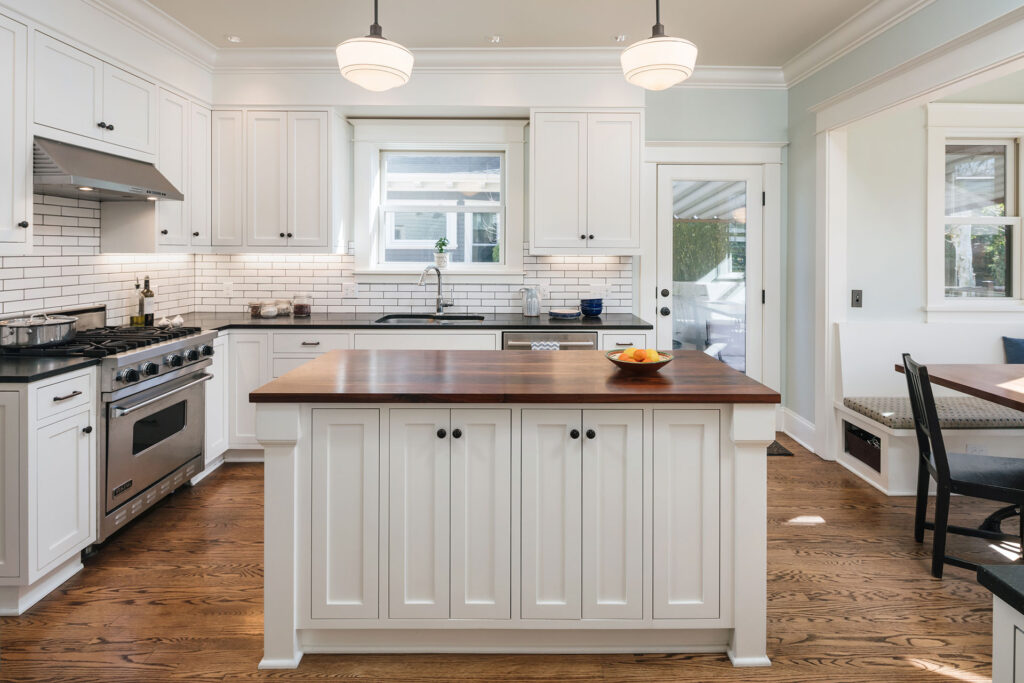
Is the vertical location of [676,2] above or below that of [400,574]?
above

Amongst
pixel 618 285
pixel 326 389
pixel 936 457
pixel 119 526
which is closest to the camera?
pixel 326 389

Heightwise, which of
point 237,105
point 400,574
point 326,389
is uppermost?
point 237,105

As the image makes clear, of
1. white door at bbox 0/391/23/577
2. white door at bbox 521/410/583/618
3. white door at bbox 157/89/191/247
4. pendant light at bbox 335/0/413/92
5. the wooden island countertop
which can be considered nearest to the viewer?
the wooden island countertop

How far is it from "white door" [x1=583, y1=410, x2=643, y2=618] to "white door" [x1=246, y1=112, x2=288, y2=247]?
3.39 meters

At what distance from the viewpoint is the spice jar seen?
16.5 ft

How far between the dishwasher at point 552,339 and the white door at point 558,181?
711 millimetres

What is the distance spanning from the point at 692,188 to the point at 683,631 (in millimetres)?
Result: 3829

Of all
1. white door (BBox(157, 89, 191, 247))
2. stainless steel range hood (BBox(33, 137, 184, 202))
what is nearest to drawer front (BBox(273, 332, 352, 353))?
white door (BBox(157, 89, 191, 247))

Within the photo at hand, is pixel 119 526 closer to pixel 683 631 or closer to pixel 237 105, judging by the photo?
pixel 683 631

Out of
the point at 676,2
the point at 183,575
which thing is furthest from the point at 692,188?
the point at 183,575

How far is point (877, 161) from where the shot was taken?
4648 millimetres

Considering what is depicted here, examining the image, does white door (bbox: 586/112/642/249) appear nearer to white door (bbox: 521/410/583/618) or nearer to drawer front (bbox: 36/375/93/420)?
white door (bbox: 521/410/583/618)

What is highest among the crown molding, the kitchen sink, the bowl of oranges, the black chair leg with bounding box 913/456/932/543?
the crown molding

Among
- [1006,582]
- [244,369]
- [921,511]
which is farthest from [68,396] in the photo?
[921,511]
